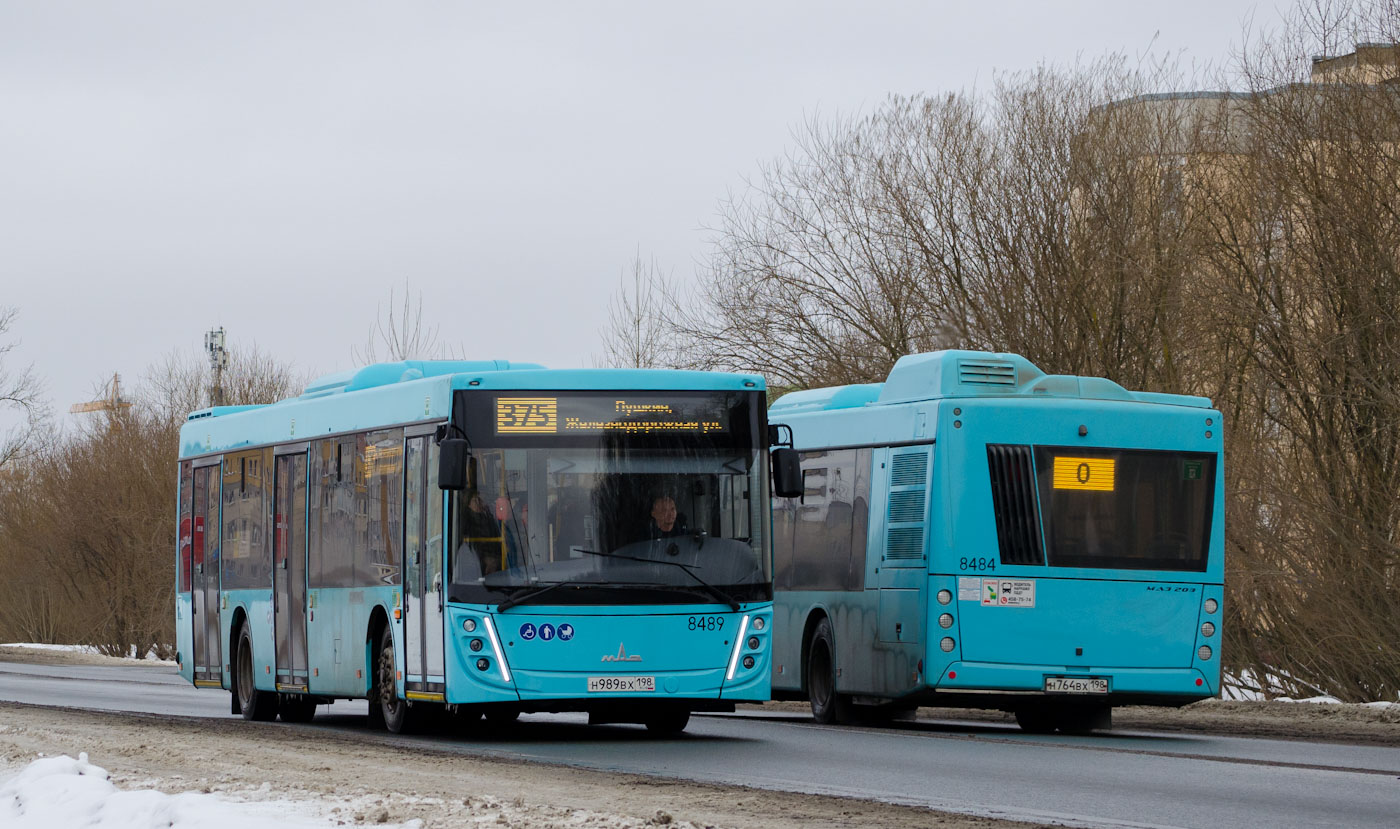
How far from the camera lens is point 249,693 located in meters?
22.4

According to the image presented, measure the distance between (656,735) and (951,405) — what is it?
3888 mm

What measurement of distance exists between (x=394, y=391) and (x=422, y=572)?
6.31 ft

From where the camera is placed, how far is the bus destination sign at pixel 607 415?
16906mm

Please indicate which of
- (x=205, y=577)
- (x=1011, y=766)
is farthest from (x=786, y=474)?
(x=205, y=577)

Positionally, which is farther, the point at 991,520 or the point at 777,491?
the point at 991,520

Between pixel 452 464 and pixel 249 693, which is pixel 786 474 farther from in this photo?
pixel 249 693

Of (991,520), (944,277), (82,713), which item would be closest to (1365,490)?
(991,520)

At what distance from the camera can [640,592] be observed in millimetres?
16734

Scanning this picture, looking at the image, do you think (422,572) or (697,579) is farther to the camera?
(422,572)

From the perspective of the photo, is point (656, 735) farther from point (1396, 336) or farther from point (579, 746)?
point (1396, 336)

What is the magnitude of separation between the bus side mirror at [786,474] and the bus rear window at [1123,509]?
2858 mm

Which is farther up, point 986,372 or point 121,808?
point 986,372

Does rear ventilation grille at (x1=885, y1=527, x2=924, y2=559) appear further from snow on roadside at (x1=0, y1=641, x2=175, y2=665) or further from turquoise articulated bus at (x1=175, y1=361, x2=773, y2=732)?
snow on roadside at (x1=0, y1=641, x2=175, y2=665)

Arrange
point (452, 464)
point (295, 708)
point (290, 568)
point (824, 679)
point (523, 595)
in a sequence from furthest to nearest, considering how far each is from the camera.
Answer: point (295, 708) < point (824, 679) < point (290, 568) < point (523, 595) < point (452, 464)
